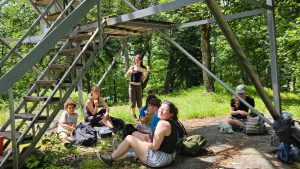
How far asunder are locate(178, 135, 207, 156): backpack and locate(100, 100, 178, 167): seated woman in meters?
0.54

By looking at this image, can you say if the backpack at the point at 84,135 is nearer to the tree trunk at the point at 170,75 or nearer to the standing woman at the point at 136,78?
the standing woman at the point at 136,78

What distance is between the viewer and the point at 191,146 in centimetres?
624

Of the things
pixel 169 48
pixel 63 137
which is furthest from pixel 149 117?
pixel 169 48

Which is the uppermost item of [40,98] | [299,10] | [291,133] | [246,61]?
[299,10]

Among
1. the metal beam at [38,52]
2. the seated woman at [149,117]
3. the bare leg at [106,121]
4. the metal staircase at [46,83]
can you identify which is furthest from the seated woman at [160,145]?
the bare leg at [106,121]

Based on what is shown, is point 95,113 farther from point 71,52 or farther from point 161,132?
point 161,132

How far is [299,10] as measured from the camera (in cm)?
983

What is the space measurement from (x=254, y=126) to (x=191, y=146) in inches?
96.8

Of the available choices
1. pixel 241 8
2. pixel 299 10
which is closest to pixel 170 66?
pixel 241 8

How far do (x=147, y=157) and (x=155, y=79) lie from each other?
96.4 feet

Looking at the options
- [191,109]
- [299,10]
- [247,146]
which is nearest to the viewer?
[247,146]

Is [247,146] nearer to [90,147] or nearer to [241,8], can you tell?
[90,147]

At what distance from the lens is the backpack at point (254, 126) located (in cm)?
791

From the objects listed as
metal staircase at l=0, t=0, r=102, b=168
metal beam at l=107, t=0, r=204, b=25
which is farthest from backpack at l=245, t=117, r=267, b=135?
metal staircase at l=0, t=0, r=102, b=168
